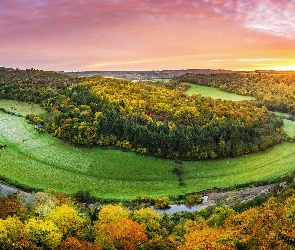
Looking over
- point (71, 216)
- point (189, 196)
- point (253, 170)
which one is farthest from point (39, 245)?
point (253, 170)

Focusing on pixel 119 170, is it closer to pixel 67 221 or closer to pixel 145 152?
pixel 145 152

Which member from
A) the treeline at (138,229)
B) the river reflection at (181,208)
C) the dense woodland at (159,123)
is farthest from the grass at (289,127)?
the treeline at (138,229)

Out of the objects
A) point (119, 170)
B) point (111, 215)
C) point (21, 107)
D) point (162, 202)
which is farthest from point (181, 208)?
point (21, 107)

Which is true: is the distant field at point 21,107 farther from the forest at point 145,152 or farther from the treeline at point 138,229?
the treeline at point 138,229

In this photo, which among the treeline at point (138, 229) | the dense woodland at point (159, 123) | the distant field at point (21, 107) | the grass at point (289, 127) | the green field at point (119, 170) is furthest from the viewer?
the distant field at point (21, 107)

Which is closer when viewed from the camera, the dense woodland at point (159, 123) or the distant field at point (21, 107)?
the dense woodland at point (159, 123)

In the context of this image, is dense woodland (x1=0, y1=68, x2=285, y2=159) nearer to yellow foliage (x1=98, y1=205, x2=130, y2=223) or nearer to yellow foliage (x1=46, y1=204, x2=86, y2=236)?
yellow foliage (x1=98, y1=205, x2=130, y2=223)

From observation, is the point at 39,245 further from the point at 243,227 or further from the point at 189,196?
the point at 189,196
